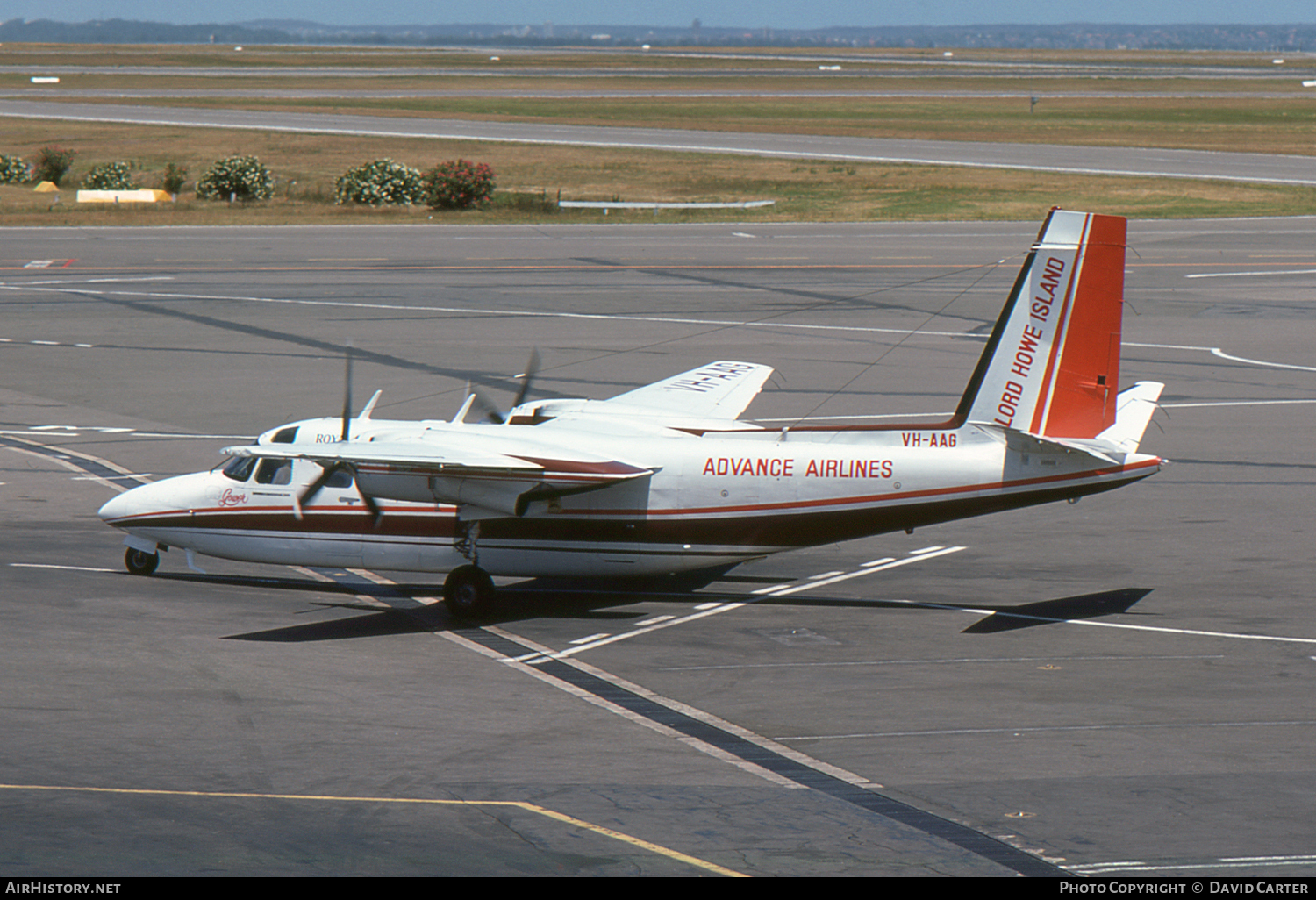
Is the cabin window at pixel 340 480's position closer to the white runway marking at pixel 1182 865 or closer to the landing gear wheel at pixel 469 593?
the landing gear wheel at pixel 469 593

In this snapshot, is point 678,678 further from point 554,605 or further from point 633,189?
point 633,189

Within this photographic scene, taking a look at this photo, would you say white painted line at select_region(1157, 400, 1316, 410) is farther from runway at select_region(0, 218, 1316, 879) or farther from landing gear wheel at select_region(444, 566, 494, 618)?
landing gear wheel at select_region(444, 566, 494, 618)

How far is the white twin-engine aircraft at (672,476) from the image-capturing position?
21.6m

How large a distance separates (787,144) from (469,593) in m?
89.5

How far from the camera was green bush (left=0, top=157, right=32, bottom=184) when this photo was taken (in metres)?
91.6

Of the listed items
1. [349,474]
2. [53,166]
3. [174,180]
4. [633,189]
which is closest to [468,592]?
[349,474]

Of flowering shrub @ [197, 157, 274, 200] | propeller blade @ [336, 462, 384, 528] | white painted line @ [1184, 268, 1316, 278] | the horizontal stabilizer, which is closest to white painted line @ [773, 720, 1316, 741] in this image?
the horizontal stabilizer

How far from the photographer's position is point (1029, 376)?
21844 mm

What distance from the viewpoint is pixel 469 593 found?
73.5ft

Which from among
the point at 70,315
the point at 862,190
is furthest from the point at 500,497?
the point at 862,190

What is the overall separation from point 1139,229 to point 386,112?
261 feet

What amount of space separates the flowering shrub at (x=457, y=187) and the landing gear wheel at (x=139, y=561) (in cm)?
5812

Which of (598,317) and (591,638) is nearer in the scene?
(591,638)

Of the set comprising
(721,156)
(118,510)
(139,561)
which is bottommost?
(139,561)
